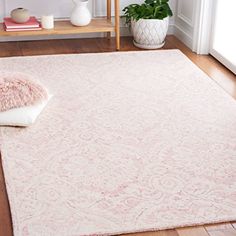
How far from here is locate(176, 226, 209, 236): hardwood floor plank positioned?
2037 mm

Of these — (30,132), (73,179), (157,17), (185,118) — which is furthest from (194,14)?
(73,179)

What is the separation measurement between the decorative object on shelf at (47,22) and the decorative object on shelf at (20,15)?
0.36ft

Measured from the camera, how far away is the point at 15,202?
85.9 inches

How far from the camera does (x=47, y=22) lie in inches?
156

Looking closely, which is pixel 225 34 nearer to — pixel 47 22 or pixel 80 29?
pixel 80 29

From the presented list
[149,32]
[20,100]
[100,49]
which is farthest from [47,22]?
[20,100]

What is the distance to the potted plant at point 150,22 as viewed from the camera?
13.5 ft

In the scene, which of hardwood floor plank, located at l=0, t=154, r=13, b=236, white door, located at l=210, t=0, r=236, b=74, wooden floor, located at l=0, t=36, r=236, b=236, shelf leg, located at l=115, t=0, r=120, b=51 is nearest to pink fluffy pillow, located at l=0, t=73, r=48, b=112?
hardwood floor plank, located at l=0, t=154, r=13, b=236

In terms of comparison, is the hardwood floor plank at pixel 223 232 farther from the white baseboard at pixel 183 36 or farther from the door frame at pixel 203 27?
the white baseboard at pixel 183 36

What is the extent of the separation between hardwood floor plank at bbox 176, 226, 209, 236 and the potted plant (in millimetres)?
2300

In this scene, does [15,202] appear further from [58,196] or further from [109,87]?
[109,87]

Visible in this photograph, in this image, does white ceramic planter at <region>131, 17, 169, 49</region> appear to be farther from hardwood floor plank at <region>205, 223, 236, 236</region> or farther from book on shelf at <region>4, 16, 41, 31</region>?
hardwood floor plank at <region>205, 223, 236, 236</region>

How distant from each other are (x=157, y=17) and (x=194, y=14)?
279 mm

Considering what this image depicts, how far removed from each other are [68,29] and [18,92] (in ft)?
3.91
